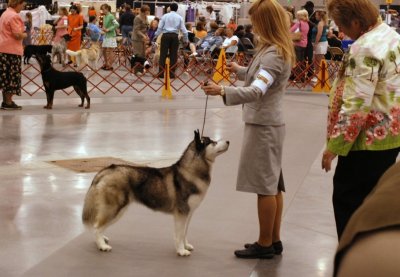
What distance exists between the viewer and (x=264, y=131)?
475cm

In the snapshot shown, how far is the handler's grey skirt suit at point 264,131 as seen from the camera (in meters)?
4.67

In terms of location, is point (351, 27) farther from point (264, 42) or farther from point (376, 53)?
point (264, 42)

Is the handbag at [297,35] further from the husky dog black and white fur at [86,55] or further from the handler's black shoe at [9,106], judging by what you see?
the handler's black shoe at [9,106]

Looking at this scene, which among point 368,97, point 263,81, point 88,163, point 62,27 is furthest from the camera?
point 62,27

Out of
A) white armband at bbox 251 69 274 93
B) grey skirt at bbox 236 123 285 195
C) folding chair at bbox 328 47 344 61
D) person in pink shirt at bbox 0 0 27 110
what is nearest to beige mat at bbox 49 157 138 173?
grey skirt at bbox 236 123 285 195

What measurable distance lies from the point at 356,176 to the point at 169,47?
15535mm

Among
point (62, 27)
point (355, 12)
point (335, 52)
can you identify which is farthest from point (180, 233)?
point (335, 52)

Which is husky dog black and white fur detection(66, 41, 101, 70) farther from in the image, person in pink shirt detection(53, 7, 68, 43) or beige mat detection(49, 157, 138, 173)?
beige mat detection(49, 157, 138, 173)

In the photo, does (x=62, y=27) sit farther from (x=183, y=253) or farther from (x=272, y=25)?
(x=272, y=25)

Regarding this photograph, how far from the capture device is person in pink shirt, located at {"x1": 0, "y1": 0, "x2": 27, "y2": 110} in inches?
457

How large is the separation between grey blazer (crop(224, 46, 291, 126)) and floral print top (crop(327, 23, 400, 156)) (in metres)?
0.77

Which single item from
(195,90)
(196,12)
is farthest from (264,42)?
(196,12)

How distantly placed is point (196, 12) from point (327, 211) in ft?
80.7

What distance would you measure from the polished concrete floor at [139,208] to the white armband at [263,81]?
4.01 feet
